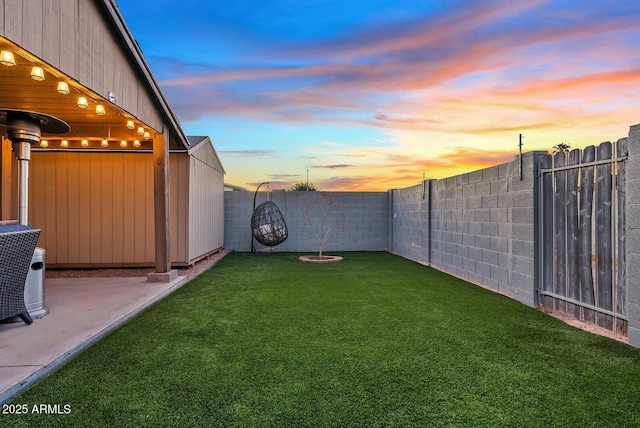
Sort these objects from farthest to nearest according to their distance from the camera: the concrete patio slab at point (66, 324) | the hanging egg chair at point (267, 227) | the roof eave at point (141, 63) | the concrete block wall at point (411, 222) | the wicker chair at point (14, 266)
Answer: the hanging egg chair at point (267, 227) < the concrete block wall at point (411, 222) < the roof eave at point (141, 63) < the wicker chair at point (14, 266) < the concrete patio slab at point (66, 324)

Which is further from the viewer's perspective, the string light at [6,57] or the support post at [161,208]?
the support post at [161,208]

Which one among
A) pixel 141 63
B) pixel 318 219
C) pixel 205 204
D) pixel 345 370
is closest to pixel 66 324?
pixel 345 370

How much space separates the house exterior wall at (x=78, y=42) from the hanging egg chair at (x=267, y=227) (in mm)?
5303

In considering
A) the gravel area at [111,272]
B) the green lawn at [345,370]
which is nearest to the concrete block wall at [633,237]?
the green lawn at [345,370]

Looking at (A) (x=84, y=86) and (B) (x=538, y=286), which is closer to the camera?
(A) (x=84, y=86)

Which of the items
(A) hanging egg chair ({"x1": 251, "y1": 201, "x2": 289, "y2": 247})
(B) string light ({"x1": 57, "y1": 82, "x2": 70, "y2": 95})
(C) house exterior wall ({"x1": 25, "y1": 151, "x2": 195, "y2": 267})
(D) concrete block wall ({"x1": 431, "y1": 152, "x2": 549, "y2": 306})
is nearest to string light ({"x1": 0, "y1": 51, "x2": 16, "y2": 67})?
(B) string light ({"x1": 57, "y1": 82, "x2": 70, "y2": 95})

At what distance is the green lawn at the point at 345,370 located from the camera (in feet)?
5.76

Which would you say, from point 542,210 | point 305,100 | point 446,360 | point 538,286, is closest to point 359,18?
point 305,100

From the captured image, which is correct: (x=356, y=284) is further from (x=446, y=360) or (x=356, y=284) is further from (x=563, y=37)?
(x=563, y=37)

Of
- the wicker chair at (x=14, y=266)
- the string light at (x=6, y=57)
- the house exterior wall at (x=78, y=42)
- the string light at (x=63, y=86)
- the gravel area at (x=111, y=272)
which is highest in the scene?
the house exterior wall at (x=78, y=42)

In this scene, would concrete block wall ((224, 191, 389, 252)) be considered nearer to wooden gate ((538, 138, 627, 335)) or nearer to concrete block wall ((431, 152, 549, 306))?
concrete block wall ((431, 152, 549, 306))

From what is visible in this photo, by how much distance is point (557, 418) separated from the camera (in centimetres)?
172

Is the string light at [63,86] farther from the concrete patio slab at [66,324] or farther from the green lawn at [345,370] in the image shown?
the green lawn at [345,370]

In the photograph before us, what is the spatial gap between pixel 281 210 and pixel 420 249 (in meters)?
4.29
